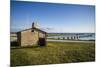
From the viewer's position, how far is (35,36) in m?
2.21

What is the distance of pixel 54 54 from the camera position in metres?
2.26

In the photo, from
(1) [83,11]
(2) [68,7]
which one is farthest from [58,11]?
(1) [83,11]

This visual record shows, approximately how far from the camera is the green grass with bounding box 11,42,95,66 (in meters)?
2.13

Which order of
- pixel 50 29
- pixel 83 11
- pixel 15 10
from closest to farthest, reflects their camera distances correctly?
pixel 15 10
pixel 50 29
pixel 83 11

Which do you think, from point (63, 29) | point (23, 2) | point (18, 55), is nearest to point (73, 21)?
point (63, 29)

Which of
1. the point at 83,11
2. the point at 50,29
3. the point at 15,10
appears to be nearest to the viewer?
the point at 15,10

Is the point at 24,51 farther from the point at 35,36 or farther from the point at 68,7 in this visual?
the point at 68,7

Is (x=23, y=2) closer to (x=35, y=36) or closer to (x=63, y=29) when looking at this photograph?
(x=35, y=36)

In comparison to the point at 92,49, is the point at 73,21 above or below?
above

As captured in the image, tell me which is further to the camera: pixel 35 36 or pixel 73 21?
pixel 73 21

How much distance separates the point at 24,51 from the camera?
2145 millimetres

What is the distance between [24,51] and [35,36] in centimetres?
24

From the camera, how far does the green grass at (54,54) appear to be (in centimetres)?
213
